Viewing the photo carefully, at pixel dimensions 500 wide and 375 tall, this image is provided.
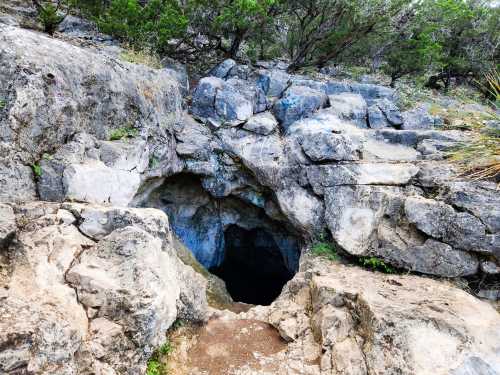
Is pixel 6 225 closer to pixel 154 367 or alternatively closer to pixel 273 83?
pixel 154 367

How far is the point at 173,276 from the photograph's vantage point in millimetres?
4984

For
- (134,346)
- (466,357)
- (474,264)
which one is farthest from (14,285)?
(474,264)

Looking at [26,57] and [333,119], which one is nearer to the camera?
[26,57]

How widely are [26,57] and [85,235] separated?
3138 mm

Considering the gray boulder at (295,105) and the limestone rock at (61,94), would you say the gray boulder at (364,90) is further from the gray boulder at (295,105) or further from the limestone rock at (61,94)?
the limestone rock at (61,94)

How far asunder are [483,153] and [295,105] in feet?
17.3

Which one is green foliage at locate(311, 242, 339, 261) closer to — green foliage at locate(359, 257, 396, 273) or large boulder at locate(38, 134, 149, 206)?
green foliage at locate(359, 257, 396, 273)

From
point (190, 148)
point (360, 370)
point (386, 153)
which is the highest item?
point (386, 153)

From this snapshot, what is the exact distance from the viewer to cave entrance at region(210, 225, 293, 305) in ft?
42.8

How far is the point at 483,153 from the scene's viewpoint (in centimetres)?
634

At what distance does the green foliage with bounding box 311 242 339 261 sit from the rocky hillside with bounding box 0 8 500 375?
0.28m

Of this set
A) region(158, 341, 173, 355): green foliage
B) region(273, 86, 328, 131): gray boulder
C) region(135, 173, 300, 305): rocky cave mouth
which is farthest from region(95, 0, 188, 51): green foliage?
region(158, 341, 173, 355): green foliage

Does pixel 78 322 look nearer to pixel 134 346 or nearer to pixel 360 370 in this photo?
pixel 134 346

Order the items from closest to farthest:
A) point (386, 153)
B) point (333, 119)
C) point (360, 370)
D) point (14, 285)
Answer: point (14, 285) < point (360, 370) < point (386, 153) < point (333, 119)
